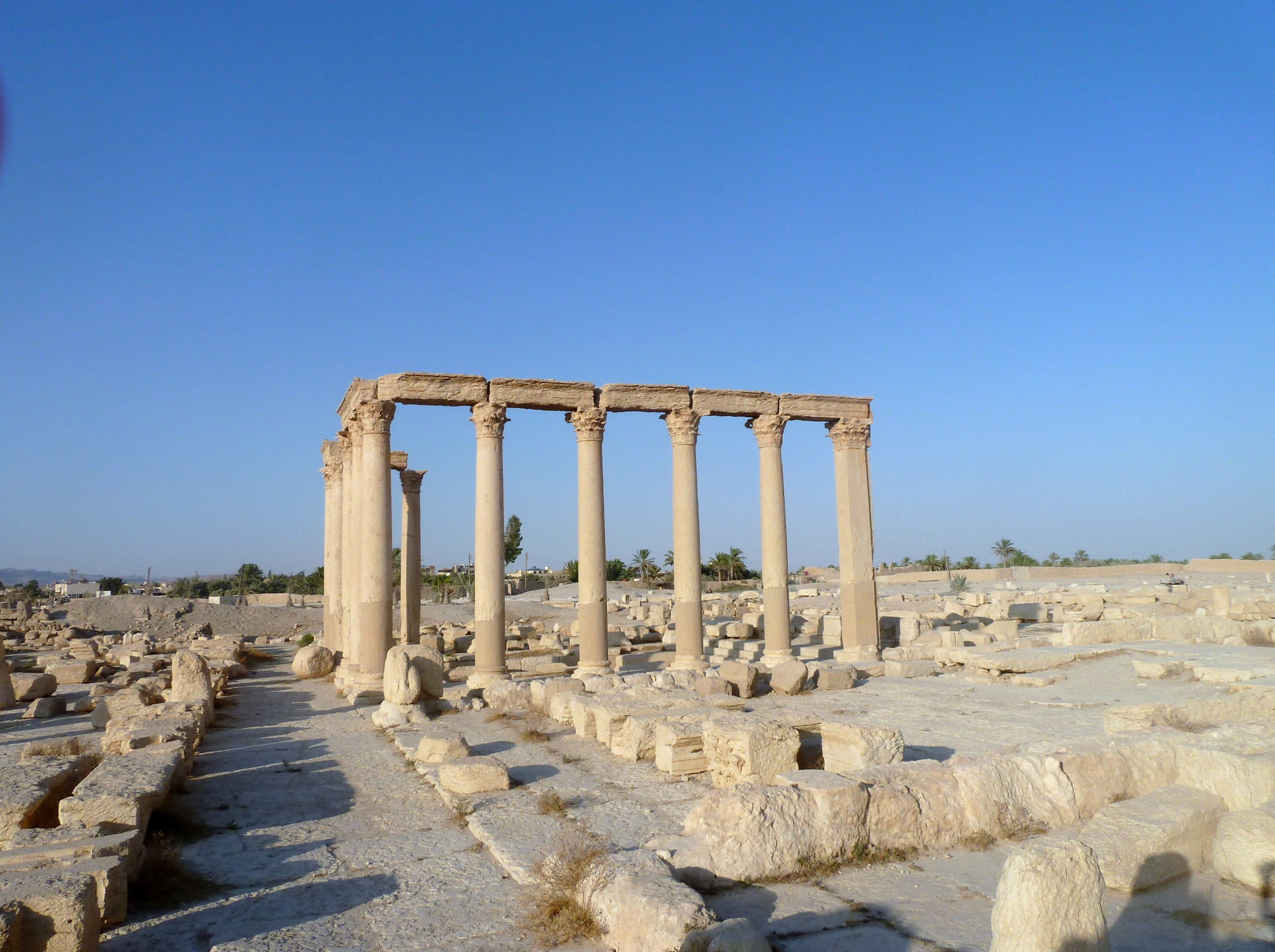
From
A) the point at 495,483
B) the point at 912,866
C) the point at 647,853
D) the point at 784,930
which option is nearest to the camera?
the point at 784,930

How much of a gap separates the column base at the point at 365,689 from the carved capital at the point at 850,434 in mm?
12611

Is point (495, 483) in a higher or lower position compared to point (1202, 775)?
higher

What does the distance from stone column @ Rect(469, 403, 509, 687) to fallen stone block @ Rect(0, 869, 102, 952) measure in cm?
1300

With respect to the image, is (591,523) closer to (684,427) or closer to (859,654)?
(684,427)

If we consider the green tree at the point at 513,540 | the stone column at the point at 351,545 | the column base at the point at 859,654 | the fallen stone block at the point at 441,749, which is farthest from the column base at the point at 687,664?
the green tree at the point at 513,540

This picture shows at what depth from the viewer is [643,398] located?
19.7m

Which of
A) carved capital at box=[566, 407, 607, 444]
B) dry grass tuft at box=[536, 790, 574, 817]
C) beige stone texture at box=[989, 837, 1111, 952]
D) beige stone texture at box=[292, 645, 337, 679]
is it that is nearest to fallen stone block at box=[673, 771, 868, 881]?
dry grass tuft at box=[536, 790, 574, 817]

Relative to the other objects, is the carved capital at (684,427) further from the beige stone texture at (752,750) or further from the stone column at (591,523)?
the beige stone texture at (752,750)

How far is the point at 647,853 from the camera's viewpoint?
579 cm

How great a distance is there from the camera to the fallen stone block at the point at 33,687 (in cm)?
1788

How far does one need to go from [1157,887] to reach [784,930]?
9.21ft

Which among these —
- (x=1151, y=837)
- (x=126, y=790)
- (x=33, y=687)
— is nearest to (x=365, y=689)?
(x=33, y=687)

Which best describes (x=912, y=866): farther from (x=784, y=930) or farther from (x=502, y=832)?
(x=502, y=832)

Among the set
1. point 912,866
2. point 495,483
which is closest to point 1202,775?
point 912,866
